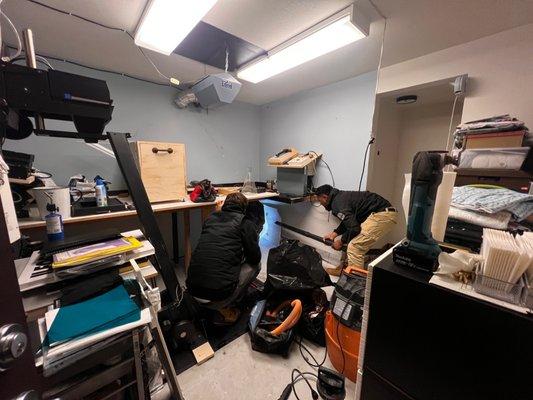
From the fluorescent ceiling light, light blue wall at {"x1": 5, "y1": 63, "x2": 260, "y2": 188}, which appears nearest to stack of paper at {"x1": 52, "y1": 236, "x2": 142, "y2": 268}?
the fluorescent ceiling light

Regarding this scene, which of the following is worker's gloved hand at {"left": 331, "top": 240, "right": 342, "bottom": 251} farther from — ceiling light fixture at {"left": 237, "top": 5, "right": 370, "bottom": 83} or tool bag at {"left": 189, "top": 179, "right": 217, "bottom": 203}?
ceiling light fixture at {"left": 237, "top": 5, "right": 370, "bottom": 83}

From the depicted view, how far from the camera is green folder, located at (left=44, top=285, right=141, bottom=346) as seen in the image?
66 centimetres

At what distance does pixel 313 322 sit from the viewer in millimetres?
1510

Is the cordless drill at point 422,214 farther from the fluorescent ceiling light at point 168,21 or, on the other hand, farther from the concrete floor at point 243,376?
the fluorescent ceiling light at point 168,21

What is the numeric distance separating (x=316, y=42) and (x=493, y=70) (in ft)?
4.50

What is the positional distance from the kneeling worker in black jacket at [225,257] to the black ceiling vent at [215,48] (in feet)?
4.09

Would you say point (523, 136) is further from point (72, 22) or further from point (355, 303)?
point (72, 22)

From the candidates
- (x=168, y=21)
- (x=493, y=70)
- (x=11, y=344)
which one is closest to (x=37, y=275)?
(x=11, y=344)

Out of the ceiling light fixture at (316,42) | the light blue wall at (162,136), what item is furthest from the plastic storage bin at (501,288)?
the light blue wall at (162,136)

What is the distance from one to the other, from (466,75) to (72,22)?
2.96 metres

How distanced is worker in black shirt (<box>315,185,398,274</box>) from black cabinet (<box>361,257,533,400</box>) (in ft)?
5.27

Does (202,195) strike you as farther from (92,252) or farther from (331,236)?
(331,236)

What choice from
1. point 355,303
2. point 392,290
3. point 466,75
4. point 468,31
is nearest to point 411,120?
point 466,75

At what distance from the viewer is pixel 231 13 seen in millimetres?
1347
